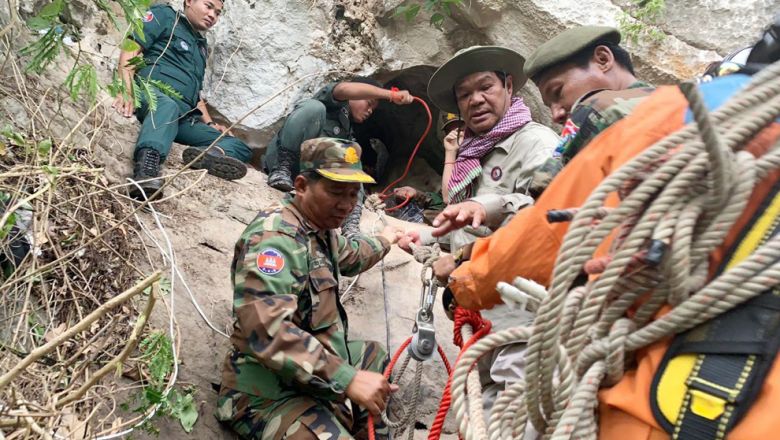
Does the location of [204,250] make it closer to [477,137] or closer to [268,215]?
[268,215]

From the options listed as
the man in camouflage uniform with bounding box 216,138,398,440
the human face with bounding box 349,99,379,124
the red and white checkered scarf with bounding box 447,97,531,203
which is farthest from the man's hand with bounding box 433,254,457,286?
the human face with bounding box 349,99,379,124

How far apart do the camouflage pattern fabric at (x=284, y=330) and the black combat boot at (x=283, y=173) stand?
197 centimetres

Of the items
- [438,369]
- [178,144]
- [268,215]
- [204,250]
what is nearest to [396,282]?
[438,369]

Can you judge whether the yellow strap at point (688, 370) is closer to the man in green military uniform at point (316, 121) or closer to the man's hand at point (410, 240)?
the man's hand at point (410, 240)

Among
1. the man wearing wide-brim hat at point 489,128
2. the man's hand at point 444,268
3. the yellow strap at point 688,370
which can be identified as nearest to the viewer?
the yellow strap at point 688,370

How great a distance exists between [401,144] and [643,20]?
360 centimetres

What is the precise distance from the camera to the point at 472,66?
2834 millimetres

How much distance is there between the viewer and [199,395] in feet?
8.57

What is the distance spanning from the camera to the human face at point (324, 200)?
2.69m

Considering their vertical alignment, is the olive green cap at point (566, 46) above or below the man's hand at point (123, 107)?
above

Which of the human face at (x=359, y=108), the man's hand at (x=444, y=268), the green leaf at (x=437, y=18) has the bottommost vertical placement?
the human face at (x=359, y=108)

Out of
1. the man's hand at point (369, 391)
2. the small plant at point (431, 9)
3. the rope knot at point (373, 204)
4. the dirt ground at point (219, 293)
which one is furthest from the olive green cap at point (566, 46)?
the small plant at point (431, 9)

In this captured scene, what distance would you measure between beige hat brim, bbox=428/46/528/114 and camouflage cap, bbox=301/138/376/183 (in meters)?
0.54

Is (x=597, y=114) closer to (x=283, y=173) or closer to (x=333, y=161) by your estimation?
(x=333, y=161)
